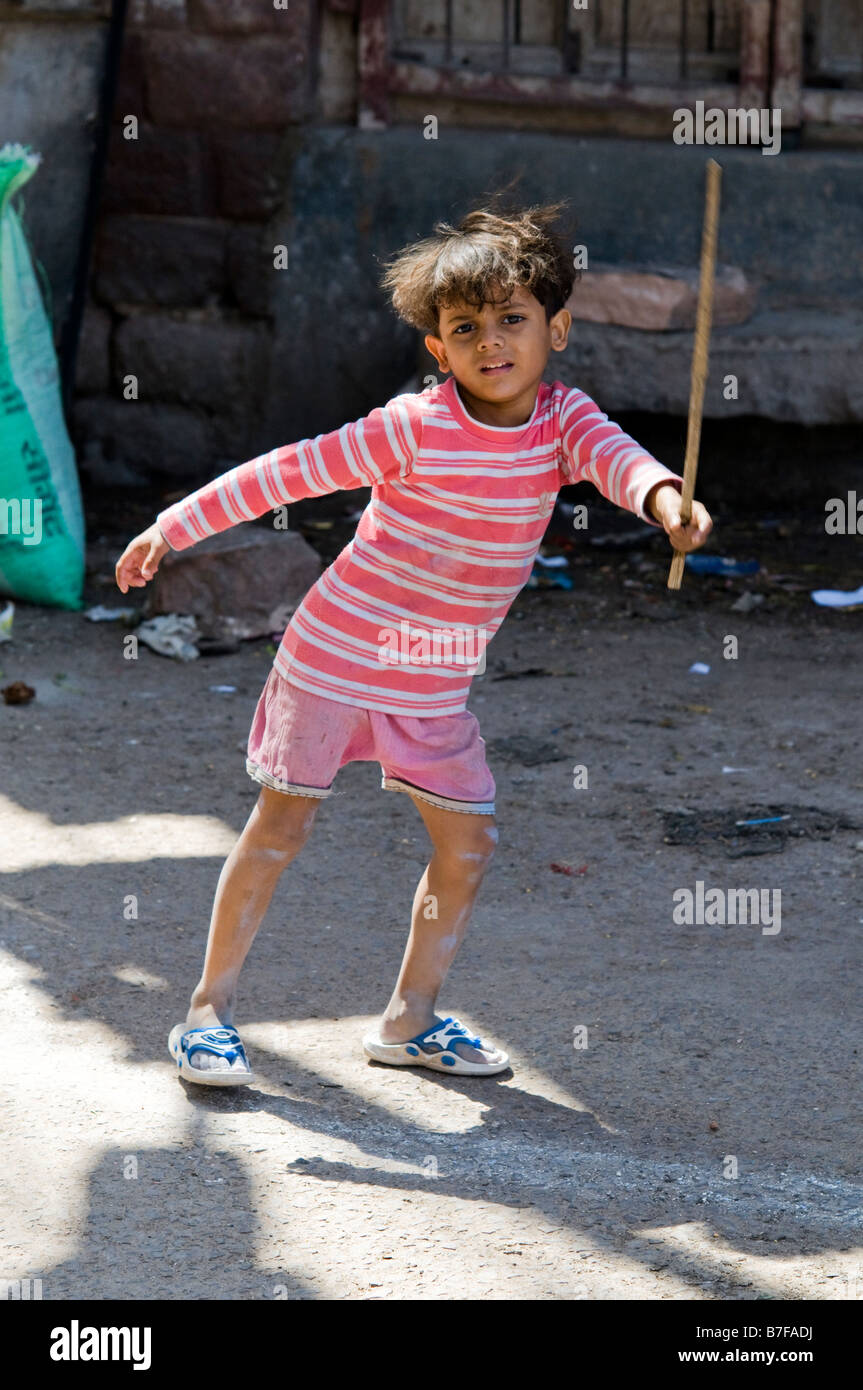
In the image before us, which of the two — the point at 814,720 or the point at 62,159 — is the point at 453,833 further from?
the point at 62,159

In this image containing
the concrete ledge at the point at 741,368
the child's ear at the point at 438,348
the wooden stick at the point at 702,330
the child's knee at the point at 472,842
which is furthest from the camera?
the concrete ledge at the point at 741,368

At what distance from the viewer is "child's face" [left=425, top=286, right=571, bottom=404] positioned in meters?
2.67

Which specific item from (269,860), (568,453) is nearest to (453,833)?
(269,860)

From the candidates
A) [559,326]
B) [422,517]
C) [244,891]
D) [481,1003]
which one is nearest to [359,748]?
[244,891]

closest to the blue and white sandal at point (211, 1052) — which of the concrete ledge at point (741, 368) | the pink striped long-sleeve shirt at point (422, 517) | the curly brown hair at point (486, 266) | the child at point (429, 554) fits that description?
the child at point (429, 554)

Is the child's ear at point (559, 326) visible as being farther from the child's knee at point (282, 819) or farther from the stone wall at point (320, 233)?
the stone wall at point (320, 233)

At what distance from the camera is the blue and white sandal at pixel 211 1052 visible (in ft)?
9.27

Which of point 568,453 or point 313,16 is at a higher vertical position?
point 313,16

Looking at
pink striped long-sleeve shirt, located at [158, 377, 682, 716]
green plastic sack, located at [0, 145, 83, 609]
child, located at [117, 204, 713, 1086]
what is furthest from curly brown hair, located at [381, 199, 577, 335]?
green plastic sack, located at [0, 145, 83, 609]

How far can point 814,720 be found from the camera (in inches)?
191

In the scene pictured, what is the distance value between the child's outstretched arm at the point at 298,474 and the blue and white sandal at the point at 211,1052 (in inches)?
31.6

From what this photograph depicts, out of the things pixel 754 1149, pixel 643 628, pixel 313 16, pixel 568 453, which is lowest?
pixel 754 1149

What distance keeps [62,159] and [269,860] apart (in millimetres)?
3857

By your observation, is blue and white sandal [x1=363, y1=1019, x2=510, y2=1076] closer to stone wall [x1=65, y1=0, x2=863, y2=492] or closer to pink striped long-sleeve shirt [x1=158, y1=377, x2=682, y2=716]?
pink striped long-sleeve shirt [x1=158, y1=377, x2=682, y2=716]
